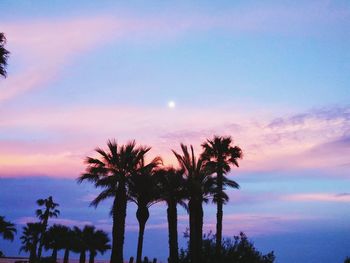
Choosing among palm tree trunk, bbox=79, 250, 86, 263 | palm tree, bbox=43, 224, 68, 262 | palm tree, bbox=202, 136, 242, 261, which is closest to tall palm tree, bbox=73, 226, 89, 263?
palm tree trunk, bbox=79, 250, 86, 263

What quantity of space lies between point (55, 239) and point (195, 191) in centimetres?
3689

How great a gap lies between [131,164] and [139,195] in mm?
2790

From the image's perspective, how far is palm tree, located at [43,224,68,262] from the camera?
214ft

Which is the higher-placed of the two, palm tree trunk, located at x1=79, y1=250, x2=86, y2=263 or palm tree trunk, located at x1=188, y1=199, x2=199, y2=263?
palm tree trunk, located at x1=188, y1=199, x2=199, y2=263

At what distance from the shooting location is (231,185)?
146 feet

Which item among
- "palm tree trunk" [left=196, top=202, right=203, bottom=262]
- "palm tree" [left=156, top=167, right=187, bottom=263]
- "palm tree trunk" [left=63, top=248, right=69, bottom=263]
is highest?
"palm tree" [left=156, top=167, right=187, bottom=263]

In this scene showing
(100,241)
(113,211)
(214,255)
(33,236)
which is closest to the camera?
(113,211)

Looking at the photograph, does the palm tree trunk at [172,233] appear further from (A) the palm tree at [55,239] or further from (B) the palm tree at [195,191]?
(A) the palm tree at [55,239]

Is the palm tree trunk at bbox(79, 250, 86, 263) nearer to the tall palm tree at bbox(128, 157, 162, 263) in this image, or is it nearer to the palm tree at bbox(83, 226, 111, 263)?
the palm tree at bbox(83, 226, 111, 263)

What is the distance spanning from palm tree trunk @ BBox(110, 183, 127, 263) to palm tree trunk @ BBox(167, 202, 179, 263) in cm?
502

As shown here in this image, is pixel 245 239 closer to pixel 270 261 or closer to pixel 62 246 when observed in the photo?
pixel 270 261

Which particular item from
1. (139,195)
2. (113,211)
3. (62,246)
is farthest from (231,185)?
(62,246)

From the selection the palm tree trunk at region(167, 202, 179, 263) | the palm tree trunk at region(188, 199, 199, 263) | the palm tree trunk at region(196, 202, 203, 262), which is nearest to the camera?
the palm tree trunk at region(188, 199, 199, 263)

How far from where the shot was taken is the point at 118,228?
108ft
